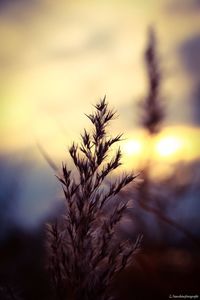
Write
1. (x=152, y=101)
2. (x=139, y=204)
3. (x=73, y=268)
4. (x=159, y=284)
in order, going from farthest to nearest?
1. (x=152, y=101)
2. (x=159, y=284)
3. (x=139, y=204)
4. (x=73, y=268)

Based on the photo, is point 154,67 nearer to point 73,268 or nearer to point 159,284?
point 159,284

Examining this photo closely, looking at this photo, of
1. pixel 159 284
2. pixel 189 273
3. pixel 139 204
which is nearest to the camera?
pixel 139 204

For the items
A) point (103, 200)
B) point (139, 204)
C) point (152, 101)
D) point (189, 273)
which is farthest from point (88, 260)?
point (152, 101)

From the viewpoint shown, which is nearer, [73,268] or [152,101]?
[73,268]

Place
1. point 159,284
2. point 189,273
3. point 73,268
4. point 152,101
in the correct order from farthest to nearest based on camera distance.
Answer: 1. point 152,101
2. point 189,273
3. point 159,284
4. point 73,268

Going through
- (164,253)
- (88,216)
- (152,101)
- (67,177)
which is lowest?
(88,216)

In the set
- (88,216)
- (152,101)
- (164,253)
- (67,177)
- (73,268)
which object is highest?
(152,101)

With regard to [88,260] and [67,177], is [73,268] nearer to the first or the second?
[88,260]

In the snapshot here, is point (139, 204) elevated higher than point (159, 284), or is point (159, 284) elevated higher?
point (139, 204)

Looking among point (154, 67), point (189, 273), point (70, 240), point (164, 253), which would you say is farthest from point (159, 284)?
point (154, 67)
